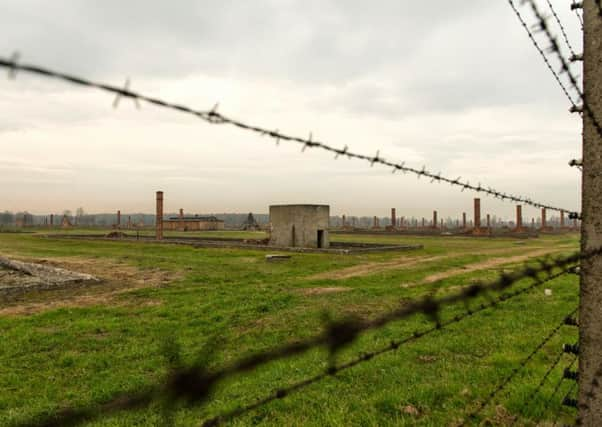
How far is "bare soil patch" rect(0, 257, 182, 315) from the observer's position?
9.02 meters

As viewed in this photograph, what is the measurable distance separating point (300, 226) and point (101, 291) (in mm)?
14541

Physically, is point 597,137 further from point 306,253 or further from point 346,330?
point 306,253

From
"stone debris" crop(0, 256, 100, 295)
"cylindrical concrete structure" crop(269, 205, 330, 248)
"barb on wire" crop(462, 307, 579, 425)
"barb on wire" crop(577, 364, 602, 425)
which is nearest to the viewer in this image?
"barb on wire" crop(577, 364, 602, 425)

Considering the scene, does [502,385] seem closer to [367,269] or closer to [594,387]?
[594,387]

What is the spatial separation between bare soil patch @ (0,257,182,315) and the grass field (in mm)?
70

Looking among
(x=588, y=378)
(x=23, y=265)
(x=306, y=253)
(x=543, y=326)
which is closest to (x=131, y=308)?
(x=543, y=326)

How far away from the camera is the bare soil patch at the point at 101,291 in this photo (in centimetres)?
902

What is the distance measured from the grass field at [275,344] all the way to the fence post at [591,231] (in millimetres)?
823

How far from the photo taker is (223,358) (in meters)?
5.52

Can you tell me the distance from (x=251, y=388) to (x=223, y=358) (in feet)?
3.17

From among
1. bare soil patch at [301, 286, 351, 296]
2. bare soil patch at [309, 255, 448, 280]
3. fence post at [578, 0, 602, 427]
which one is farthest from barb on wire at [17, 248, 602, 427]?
bare soil patch at [309, 255, 448, 280]

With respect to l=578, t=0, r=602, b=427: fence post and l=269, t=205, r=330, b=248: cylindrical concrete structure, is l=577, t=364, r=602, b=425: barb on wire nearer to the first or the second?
l=578, t=0, r=602, b=427: fence post

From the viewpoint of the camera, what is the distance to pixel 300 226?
24312 millimetres

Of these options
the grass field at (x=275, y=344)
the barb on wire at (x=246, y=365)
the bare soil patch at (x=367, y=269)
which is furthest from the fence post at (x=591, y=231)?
the bare soil patch at (x=367, y=269)
